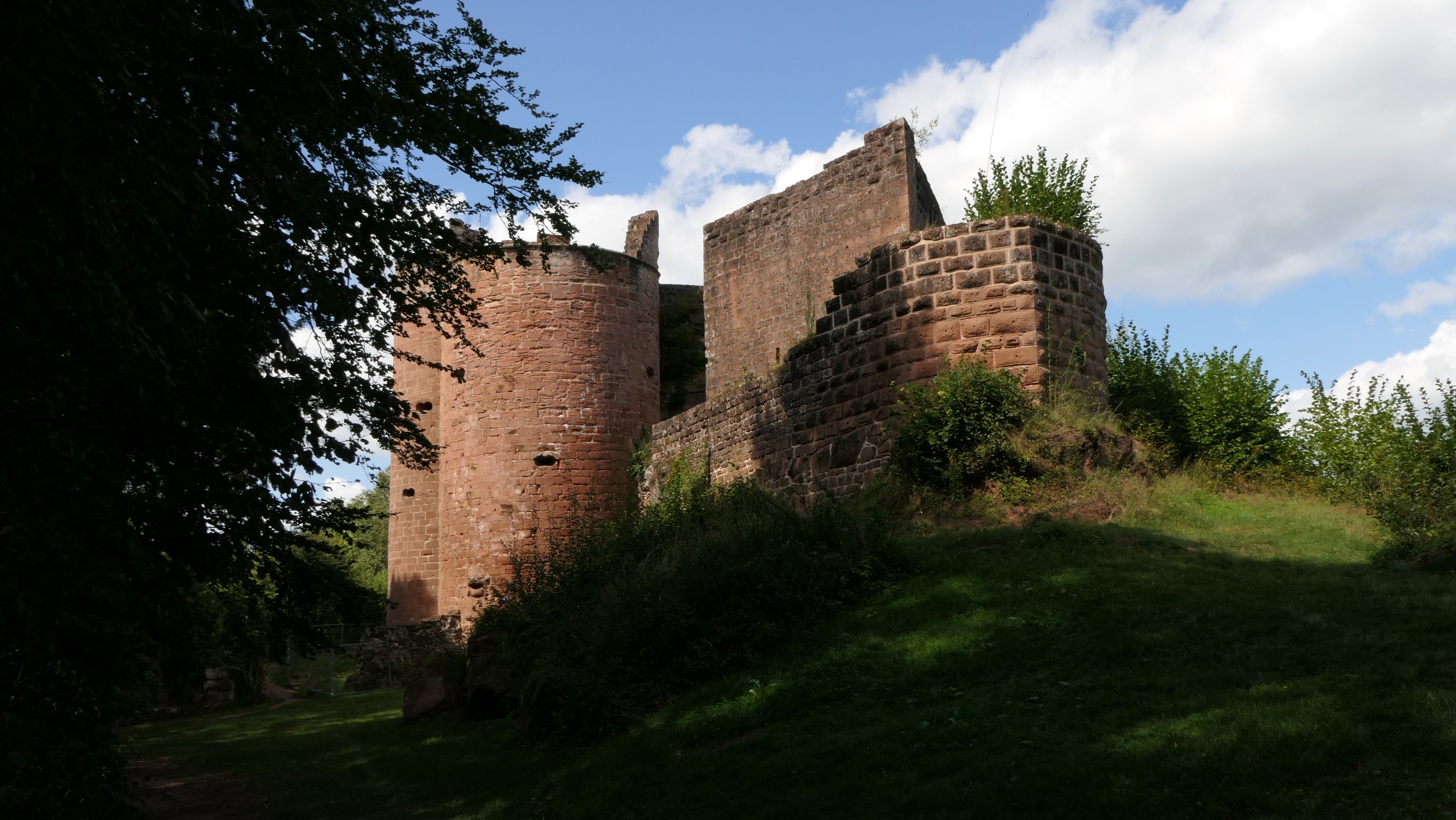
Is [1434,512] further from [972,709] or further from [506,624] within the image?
[506,624]

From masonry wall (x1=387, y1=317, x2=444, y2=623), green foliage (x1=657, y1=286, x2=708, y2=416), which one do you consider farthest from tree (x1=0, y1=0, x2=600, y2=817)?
green foliage (x1=657, y1=286, x2=708, y2=416)

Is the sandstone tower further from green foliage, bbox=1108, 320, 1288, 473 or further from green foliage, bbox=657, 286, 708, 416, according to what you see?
green foliage, bbox=657, 286, 708, 416

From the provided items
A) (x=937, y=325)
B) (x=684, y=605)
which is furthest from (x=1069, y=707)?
(x=937, y=325)

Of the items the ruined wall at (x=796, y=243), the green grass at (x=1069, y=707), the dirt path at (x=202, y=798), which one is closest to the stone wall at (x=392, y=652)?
the ruined wall at (x=796, y=243)

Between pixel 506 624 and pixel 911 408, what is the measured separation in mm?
5130

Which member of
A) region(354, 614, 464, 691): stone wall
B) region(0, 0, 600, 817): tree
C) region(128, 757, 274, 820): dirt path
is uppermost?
region(0, 0, 600, 817): tree

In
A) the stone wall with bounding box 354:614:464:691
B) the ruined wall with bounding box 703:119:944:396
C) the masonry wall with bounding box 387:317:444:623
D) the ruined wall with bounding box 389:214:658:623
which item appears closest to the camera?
the ruined wall with bounding box 389:214:658:623

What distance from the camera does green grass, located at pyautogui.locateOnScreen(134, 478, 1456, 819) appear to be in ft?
16.3

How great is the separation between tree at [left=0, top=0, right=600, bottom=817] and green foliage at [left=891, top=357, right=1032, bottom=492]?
544cm

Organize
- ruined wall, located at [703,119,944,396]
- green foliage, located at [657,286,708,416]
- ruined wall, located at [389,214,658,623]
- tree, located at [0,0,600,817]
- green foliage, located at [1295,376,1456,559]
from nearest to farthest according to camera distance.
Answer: tree, located at [0,0,600,817], green foliage, located at [1295,376,1456,559], ruined wall, located at [389,214,658,623], ruined wall, located at [703,119,944,396], green foliage, located at [657,286,708,416]

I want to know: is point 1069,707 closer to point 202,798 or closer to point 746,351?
point 202,798

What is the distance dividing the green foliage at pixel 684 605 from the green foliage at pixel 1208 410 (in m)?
4.28

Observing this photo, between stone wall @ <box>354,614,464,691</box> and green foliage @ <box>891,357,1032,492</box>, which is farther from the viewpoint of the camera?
stone wall @ <box>354,614,464,691</box>

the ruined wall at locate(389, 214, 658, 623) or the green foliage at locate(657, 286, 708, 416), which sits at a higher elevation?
the green foliage at locate(657, 286, 708, 416)
